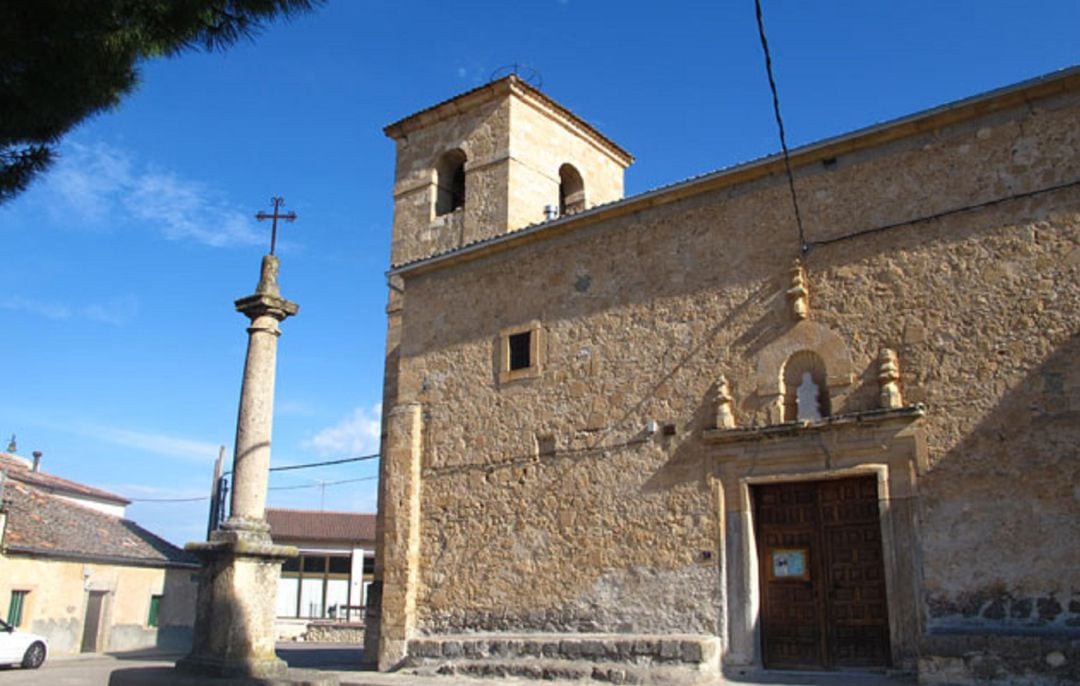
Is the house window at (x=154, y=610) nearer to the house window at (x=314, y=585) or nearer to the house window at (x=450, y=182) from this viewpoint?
the house window at (x=314, y=585)

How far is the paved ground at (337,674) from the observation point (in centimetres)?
840

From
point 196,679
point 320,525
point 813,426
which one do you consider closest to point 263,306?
point 196,679

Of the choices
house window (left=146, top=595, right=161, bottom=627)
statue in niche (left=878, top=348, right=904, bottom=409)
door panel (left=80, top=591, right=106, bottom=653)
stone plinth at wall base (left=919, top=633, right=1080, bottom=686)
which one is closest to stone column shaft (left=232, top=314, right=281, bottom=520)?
statue in niche (left=878, top=348, right=904, bottom=409)

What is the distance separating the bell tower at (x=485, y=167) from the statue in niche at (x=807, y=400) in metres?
7.08

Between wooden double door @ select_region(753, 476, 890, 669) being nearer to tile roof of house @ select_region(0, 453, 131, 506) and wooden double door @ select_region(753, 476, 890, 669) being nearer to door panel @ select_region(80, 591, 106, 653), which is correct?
door panel @ select_region(80, 591, 106, 653)

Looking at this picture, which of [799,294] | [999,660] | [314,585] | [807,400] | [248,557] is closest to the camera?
→ [999,660]

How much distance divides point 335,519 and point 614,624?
2847 cm

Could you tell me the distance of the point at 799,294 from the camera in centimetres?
976

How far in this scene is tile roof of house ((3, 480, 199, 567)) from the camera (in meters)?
20.3

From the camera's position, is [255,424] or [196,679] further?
[255,424]

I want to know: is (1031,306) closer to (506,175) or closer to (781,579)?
(781,579)

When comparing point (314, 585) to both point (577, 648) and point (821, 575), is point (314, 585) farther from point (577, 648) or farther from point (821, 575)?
point (821, 575)

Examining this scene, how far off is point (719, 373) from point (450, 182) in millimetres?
8889

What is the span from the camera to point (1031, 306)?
8.60 meters
